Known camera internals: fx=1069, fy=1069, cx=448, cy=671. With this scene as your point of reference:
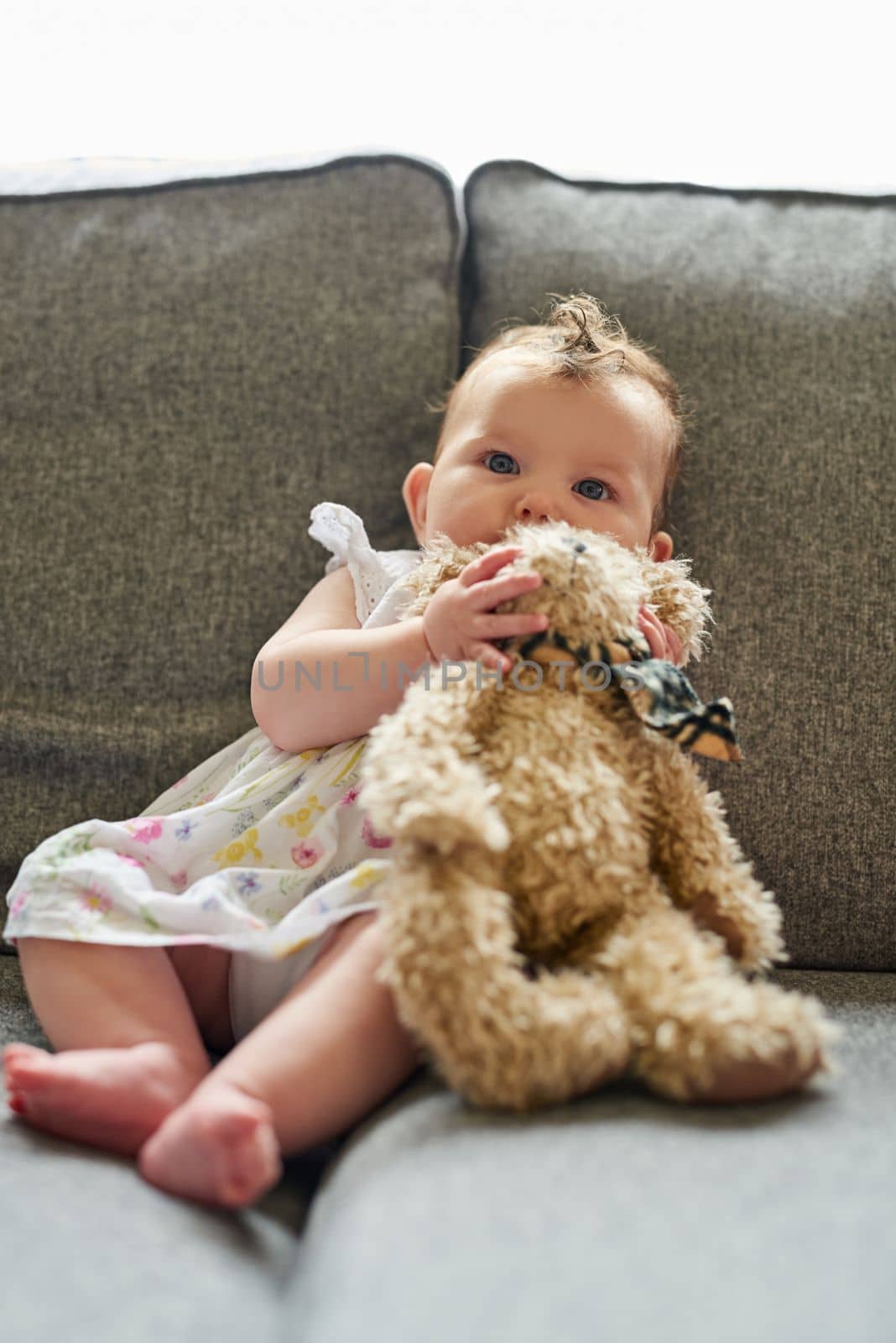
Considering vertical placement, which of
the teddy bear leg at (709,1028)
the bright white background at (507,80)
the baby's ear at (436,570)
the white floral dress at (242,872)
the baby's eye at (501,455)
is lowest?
the white floral dress at (242,872)

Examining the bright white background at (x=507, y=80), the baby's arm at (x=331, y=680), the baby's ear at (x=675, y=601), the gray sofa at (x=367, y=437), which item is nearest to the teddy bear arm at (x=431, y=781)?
the baby's arm at (x=331, y=680)

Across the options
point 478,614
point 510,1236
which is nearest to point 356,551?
point 478,614

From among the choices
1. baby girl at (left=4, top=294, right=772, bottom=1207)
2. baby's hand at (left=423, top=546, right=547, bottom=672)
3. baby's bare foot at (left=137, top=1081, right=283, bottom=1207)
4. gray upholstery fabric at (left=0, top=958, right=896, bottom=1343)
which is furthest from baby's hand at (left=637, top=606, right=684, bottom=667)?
baby's bare foot at (left=137, top=1081, right=283, bottom=1207)

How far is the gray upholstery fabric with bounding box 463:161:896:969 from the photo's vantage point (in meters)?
1.06

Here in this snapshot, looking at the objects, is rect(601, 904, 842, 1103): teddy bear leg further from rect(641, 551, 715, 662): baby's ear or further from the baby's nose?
the baby's nose

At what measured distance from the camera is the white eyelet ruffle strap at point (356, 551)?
1.07 metres

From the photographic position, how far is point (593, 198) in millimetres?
1271

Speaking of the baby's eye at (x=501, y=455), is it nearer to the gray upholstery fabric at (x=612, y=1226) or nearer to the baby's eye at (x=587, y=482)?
the baby's eye at (x=587, y=482)

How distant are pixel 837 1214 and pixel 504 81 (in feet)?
5.05

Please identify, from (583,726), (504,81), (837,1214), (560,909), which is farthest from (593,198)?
(837,1214)

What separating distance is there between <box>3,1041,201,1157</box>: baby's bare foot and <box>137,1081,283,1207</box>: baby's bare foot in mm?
45

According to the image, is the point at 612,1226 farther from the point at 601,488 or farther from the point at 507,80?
the point at 507,80

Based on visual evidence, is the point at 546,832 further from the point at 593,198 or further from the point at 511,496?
the point at 593,198

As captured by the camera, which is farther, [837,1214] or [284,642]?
[284,642]
